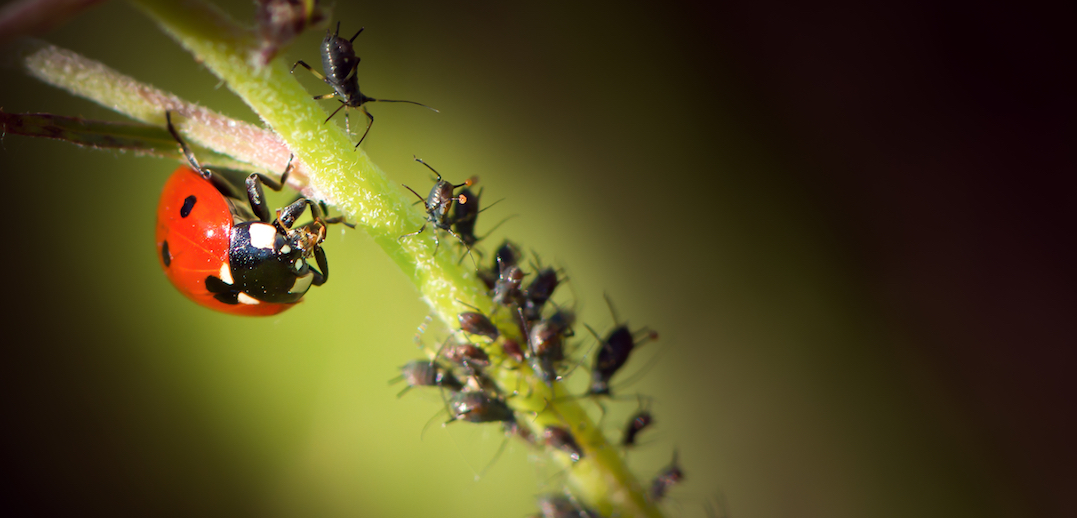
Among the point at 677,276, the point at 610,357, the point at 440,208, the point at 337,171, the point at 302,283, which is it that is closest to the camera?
the point at 337,171

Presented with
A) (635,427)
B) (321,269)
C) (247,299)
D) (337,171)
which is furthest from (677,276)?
(337,171)

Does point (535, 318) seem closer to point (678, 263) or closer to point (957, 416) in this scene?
point (678, 263)

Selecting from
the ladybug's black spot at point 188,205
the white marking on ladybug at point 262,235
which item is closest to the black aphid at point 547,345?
the white marking on ladybug at point 262,235

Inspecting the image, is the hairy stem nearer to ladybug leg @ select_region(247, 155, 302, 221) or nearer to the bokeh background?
ladybug leg @ select_region(247, 155, 302, 221)

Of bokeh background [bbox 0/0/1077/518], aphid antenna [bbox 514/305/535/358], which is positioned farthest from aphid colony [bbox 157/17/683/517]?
bokeh background [bbox 0/0/1077/518]

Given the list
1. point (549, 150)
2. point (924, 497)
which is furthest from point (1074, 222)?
point (549, 150)

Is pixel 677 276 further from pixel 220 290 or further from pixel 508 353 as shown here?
pixel 220 290
